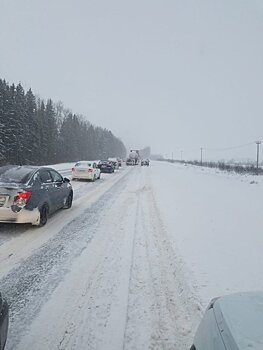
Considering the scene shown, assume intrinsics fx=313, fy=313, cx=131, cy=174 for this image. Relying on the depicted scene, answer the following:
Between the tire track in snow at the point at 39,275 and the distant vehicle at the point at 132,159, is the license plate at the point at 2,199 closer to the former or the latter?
the tire track in snow at the point at 39,275

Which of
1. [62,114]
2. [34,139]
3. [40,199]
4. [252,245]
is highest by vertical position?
[62,114]

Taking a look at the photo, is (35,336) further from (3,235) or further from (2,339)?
(3,235)

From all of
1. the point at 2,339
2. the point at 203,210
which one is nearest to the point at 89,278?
the point at 2,339

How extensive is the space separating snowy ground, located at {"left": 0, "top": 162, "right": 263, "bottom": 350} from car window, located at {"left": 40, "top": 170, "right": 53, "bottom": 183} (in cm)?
119

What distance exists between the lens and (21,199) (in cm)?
756

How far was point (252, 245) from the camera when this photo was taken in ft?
23.1

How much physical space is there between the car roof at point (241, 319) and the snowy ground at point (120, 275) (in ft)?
3.97

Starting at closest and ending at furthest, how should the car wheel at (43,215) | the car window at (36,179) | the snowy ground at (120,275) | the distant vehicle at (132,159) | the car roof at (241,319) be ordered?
the car roof at (241,319) < the snowy ground at (120,275) < the car window at (36,179) < the car wheel at (43,215) < the distant vehicle at (132,159)

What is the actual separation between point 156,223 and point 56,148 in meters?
65.2

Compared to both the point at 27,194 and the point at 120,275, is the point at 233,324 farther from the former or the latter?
the point at 27,194

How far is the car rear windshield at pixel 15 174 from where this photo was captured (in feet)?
26.3

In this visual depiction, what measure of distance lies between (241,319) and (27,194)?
6471mm

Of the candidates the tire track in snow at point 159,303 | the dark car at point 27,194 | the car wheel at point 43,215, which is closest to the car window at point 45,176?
the dark car at point 27,194

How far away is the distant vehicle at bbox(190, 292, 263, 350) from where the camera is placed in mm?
1841
